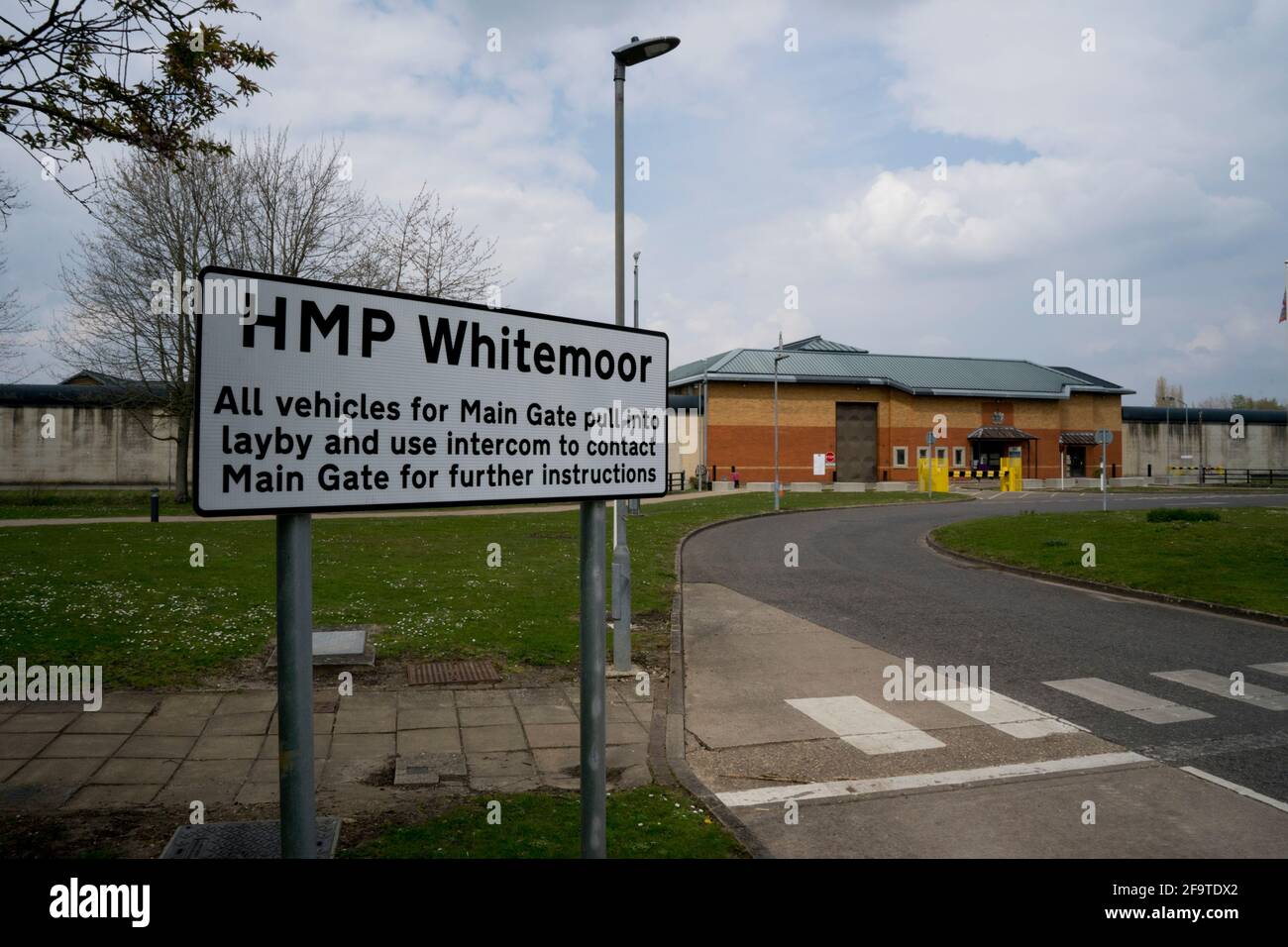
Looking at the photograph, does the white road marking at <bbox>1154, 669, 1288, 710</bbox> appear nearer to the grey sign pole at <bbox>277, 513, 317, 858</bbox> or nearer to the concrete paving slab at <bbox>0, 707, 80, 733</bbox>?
the grey sign pole at <bbox>277, 513, 317, 858</bbox>

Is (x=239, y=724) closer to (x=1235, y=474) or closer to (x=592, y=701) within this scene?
(x=592, y=701)

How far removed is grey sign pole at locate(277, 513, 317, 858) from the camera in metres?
2.12

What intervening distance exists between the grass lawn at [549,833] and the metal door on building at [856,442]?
50771 mm

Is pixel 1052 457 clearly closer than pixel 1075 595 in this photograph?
No

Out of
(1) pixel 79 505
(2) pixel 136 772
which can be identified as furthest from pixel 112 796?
(1) pixel 79 505

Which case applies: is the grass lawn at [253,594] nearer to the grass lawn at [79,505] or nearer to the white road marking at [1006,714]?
the white road marking at [1006,714]

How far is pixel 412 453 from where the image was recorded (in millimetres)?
2510

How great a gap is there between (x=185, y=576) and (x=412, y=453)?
12545mm

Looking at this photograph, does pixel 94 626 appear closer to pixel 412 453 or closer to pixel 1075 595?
pixel 412 453

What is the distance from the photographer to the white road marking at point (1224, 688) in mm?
7682

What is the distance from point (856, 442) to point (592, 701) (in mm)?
54033

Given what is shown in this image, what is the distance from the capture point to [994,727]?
23.0ft

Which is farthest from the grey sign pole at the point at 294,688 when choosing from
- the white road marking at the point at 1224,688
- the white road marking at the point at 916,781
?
the white road marking at the point at 1224,688
